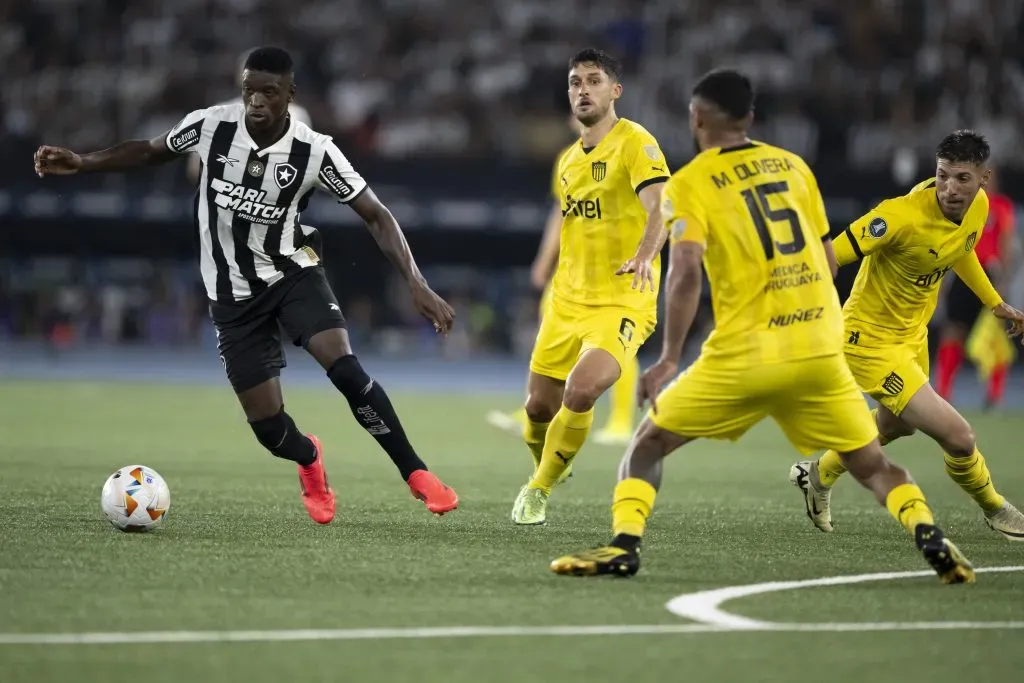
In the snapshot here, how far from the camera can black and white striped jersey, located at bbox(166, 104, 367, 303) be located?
296 inches

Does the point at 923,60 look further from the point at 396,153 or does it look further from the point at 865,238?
the point at 865,238

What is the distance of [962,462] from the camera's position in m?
7.45

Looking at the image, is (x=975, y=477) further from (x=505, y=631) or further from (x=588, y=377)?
(x=505, y=631)

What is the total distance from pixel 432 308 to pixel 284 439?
1215 mm

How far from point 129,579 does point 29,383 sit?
49.5ft

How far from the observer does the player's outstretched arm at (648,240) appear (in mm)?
7023

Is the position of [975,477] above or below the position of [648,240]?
below

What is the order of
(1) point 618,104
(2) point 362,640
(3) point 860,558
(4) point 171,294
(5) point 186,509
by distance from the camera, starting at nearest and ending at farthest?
(2) point 362,640, (3) point 860,558, (5) point 186,509, (1) point 618,104, (4) point 171,294

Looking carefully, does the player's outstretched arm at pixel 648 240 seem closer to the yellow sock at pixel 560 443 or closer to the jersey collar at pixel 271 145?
the yellow sock at pixel 560 443

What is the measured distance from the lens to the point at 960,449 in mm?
7375

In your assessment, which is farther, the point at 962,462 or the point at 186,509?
the point at 186,509

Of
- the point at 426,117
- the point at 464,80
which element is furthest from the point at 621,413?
the point at 464,80

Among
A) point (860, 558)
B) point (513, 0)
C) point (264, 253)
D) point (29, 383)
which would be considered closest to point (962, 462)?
point (860, 558)

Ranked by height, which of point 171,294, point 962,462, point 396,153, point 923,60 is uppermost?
point 923,60
